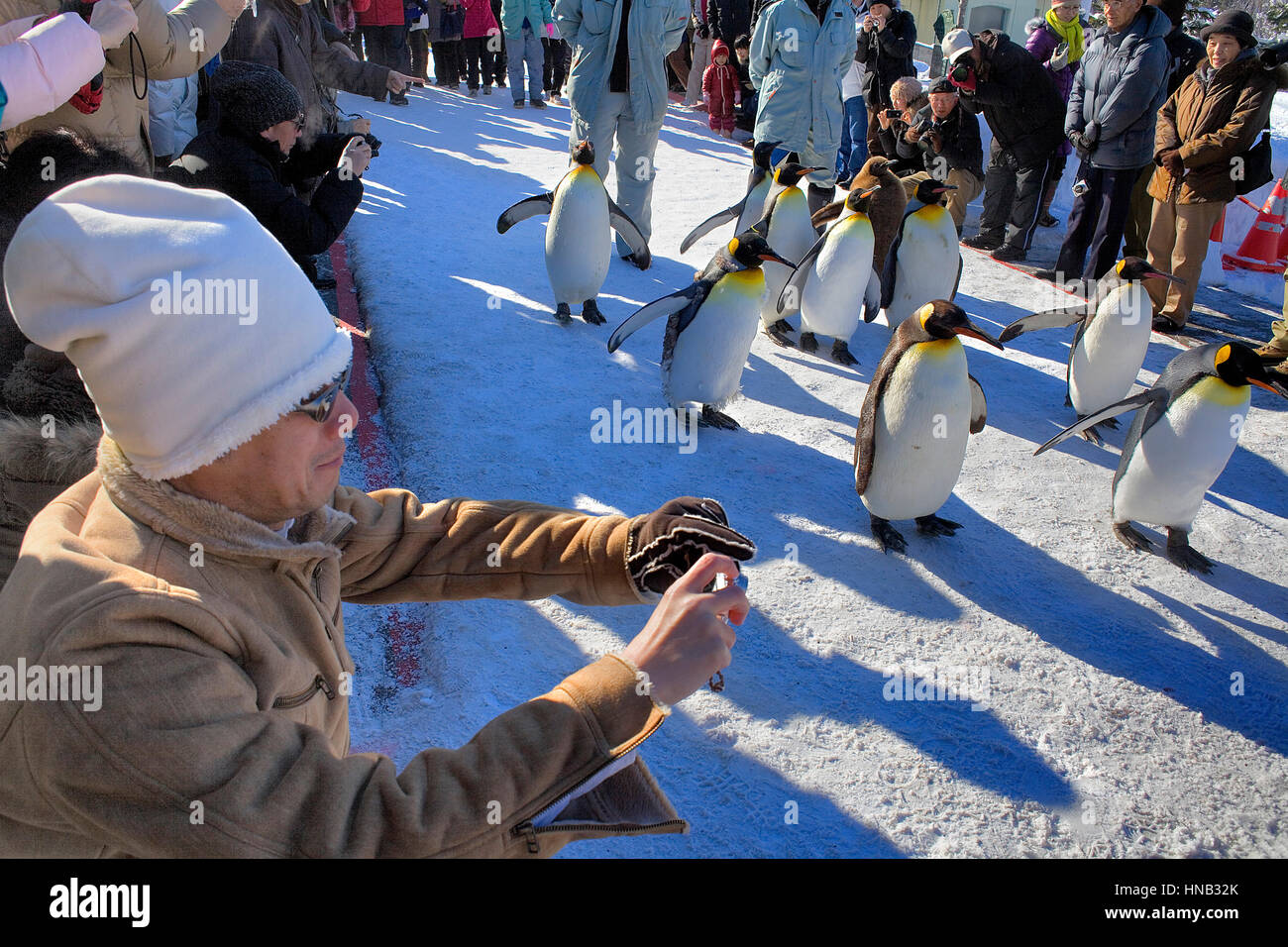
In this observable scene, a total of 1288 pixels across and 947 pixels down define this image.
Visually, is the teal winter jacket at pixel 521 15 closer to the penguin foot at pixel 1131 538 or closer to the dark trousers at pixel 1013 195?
the dark trousers at pixel 1013 195

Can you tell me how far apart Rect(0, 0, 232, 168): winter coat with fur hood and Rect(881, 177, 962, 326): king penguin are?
3.12 meters

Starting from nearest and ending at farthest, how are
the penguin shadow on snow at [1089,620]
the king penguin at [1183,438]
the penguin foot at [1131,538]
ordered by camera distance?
the penguin shadow on snow at [1089,620], the king penguin at [1183,438], the penguin foot at [1131,538]

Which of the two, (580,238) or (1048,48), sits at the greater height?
(1048,48)

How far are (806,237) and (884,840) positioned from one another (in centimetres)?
360

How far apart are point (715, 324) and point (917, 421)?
3.31 feet

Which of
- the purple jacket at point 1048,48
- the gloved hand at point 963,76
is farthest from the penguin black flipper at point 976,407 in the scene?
the purple jacket at point 1048,48

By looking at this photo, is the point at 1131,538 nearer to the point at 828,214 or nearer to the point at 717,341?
the point at 717,341

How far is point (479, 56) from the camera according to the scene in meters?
11.2

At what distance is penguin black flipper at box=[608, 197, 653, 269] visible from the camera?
16.0 ft

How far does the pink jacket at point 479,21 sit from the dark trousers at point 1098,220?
26.2 ft

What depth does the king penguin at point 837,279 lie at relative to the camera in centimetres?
421

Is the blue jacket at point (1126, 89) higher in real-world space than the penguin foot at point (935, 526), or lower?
higher

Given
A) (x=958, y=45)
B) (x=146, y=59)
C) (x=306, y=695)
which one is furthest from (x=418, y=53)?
(x=306, y=695)

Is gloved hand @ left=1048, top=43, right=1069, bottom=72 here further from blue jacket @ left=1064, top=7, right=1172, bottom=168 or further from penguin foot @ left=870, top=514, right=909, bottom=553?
penguin foot @ left=870, top=514, right=909, bottom=553
